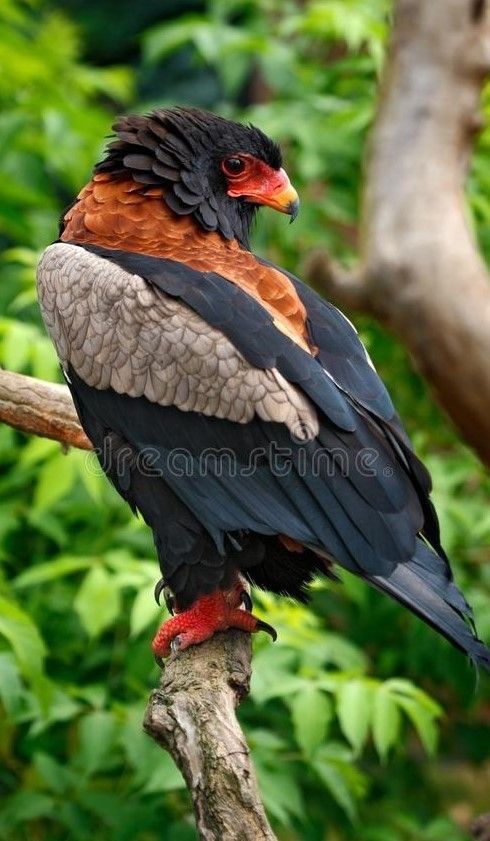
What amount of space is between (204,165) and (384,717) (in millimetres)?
1672

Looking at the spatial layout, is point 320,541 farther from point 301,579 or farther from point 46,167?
point 46,167

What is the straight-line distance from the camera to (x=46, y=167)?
17.0 ft

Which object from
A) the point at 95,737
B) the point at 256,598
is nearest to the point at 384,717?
the point at 256,598

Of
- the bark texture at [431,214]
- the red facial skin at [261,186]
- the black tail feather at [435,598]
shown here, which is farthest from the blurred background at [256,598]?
the red facial skin at [261,186]

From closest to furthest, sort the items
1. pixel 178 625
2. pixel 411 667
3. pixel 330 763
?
1. pixel 178 625
2. pixel 330 763
3. pixel 411 667

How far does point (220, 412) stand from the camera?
2992 mm

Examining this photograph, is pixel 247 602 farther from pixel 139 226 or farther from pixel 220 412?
pixel 139 226

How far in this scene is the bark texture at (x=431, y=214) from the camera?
493 centimetres

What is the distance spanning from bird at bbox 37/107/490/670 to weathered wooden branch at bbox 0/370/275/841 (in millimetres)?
143

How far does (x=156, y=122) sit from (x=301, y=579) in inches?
53.1

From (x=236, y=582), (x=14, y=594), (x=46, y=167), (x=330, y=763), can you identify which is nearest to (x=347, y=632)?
(x=330, y=763)

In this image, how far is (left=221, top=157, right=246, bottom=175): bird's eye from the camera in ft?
11.2

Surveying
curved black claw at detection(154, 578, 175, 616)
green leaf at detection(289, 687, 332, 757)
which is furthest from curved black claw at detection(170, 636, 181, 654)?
green leaf at detection(289, 687, 332, 757)

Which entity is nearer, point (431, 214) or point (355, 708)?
point (355, 708)
